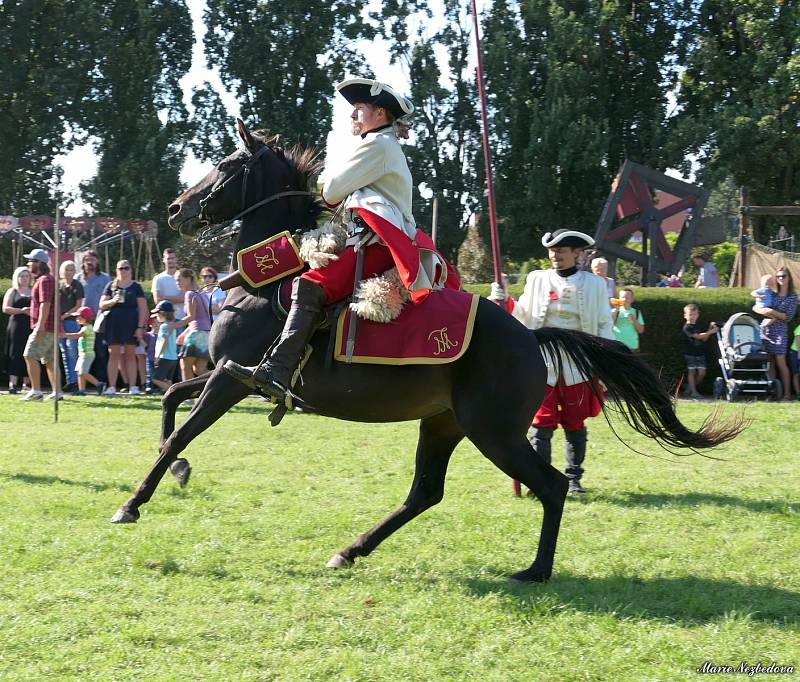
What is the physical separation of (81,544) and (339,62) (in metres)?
30.2

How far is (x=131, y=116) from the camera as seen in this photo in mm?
35438

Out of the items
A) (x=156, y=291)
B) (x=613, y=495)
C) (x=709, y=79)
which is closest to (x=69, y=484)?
Result: (x=613, y=495)

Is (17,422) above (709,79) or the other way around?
the other way around

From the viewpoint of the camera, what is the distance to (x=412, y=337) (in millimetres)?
5074

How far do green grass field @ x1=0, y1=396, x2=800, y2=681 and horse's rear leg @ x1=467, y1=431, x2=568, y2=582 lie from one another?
0.12 meters

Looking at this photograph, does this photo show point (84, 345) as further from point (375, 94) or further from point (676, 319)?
point (375, 94)

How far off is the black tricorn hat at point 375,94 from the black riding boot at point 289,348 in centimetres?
108

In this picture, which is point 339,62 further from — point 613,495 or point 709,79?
point 613,495

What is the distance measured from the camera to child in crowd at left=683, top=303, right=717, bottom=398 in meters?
14.7

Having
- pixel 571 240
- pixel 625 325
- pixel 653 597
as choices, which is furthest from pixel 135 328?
pixel 653 597

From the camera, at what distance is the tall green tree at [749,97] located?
1036 inches

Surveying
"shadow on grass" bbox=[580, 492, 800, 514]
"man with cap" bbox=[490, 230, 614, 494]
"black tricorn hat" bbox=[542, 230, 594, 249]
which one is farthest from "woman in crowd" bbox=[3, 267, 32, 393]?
"shadow on grass" bbox=[580, 492, 800, 514]

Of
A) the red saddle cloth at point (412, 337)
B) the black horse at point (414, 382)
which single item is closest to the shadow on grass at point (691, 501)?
the black horse at point (414, 382)

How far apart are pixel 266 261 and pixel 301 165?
2.51 ft
